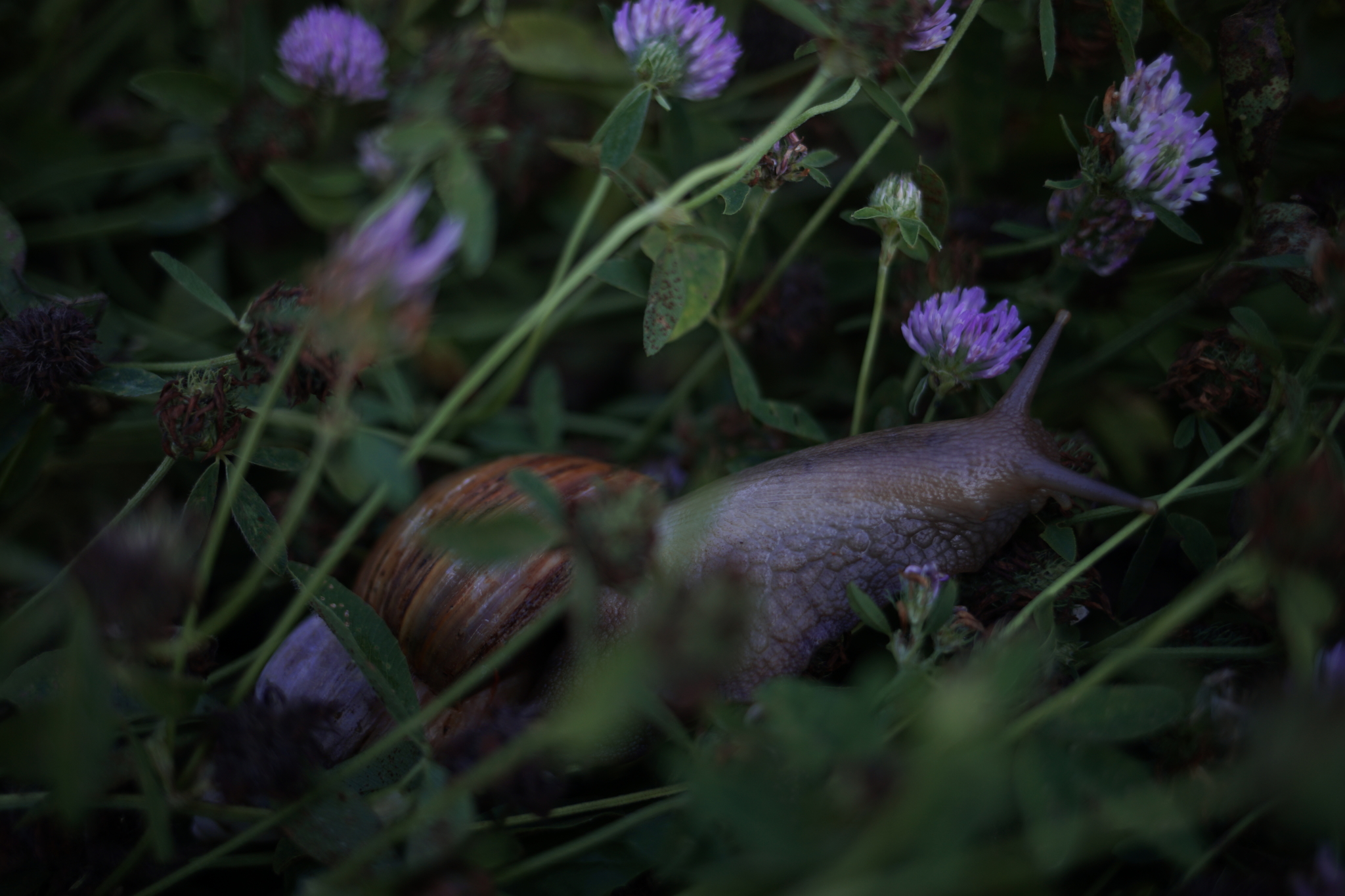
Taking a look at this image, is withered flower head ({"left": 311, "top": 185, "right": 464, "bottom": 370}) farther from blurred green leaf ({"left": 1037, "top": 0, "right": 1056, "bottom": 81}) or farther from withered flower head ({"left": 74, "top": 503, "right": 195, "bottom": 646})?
blurred green leaf ({"left": 1037, "top": 0, "right": 1056, "bottom": 81})

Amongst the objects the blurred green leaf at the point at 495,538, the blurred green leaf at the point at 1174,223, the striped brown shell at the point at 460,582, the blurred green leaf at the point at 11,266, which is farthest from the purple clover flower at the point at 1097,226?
the blurred green leaf at the point at 11,266

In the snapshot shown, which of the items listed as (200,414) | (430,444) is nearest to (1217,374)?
(430,444)

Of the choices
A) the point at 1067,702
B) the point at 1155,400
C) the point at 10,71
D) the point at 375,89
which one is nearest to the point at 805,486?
the point at 1067,702

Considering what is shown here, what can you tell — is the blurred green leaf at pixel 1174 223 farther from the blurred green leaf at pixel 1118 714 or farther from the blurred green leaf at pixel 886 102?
the blurred green leaf at pixel 1118 714

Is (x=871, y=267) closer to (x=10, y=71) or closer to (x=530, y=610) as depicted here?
(x=530, y=610)

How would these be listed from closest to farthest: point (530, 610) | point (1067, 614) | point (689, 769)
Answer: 1. point (689, 769)
2. point (1067, 614)
3. point (530, 610)
